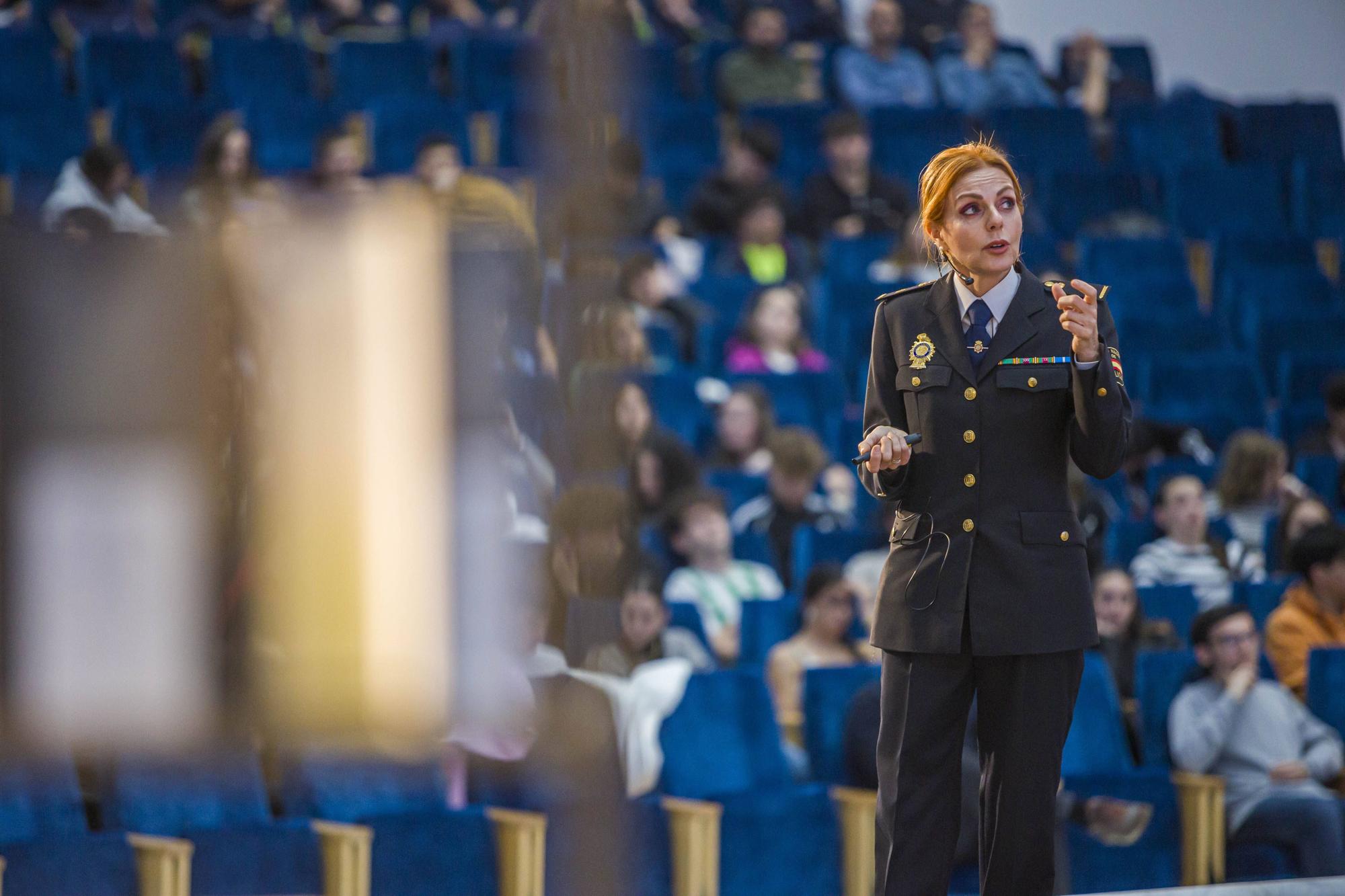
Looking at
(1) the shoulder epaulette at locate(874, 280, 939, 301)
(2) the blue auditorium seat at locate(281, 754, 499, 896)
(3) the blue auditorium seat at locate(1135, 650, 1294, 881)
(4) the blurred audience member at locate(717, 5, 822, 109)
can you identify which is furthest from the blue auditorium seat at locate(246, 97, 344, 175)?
(1) the shoulder epaulette at locate(874, 280, 939, 301)

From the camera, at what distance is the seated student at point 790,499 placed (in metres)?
2.41

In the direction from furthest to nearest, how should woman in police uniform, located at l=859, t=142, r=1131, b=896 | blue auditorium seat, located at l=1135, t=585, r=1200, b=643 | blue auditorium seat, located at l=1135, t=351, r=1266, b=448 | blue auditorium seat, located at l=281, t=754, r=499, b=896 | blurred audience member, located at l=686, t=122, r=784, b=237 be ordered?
blurred audience member, located at l=686, t=122, r=784, b=237 < blue auditorium seat, located at l=1135, t=351, r=1266, b=448 < blue auditorium seat, located at l=1135, t=585, r=1200, b=643 < blue auditorium seat, located at l=281, t=754, r=499, b=896 < woman in police uniform, located at l=859, t=142, r=1131, b=896

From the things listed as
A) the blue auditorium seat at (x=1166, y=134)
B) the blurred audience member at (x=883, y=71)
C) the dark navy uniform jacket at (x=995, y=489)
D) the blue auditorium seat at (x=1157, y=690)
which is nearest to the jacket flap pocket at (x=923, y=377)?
the dark navy uniform jacket at (x=995, y=489)

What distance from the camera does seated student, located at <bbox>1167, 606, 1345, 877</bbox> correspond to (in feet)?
6.33

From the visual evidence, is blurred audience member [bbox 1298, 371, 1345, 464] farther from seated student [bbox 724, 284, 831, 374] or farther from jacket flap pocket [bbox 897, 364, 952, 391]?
jacket flap pocket [bbox 897, 364, 952, 391]

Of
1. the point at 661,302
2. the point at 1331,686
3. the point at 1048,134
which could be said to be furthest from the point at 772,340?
the point at 1048,134

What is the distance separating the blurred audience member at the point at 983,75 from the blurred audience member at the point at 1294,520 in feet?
5.29

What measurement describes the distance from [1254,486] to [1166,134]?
1.51 m

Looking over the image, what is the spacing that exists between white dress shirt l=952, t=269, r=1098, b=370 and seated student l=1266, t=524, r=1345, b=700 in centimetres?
142

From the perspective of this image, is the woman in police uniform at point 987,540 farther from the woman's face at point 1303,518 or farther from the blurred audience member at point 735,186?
the blurred audience member at point 735,186

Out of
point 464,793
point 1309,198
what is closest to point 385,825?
point 464,793

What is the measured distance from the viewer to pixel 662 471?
2391mm

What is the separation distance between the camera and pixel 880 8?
3.81m

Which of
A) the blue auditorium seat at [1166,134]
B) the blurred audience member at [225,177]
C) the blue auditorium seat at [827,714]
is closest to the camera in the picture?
the blue auditorium seat at [827,714]
